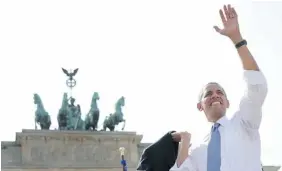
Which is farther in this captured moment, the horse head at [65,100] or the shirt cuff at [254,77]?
the horse head at [65,100]

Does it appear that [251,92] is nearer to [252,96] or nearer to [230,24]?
[252,96]

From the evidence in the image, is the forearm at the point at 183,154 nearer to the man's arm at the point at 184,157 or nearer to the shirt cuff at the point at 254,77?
the man's arm at the point at 184,157

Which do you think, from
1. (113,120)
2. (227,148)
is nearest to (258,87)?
(227,148)

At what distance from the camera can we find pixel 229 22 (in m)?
2.64

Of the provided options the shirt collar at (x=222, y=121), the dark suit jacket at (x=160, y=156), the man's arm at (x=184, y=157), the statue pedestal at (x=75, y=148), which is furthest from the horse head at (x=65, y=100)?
the shirt collar at (x=222, y=121)

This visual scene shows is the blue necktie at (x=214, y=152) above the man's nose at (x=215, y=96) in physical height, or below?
below

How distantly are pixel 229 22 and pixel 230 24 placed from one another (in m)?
0.01

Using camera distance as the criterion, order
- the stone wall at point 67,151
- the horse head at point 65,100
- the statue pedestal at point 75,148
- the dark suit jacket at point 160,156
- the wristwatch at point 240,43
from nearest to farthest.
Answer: the wristwatch at point 240,43, the dark suit jacket at point 160,156, the stone wall at point 67,151, the statue pedestal at point 75,148, the horse head at point 65,100

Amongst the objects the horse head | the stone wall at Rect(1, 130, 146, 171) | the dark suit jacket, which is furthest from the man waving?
the horse head

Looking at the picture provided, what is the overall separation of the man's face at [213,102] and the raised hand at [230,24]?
0.21 m

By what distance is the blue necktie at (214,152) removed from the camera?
2.49 m

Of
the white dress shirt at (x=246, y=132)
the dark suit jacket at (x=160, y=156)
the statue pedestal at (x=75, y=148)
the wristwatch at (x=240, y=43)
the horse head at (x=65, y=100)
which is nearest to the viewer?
the white dress shirt at (x=246, y=132)

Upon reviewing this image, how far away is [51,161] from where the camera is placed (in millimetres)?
26469

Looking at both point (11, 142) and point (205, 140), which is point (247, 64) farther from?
point (11, 142)
